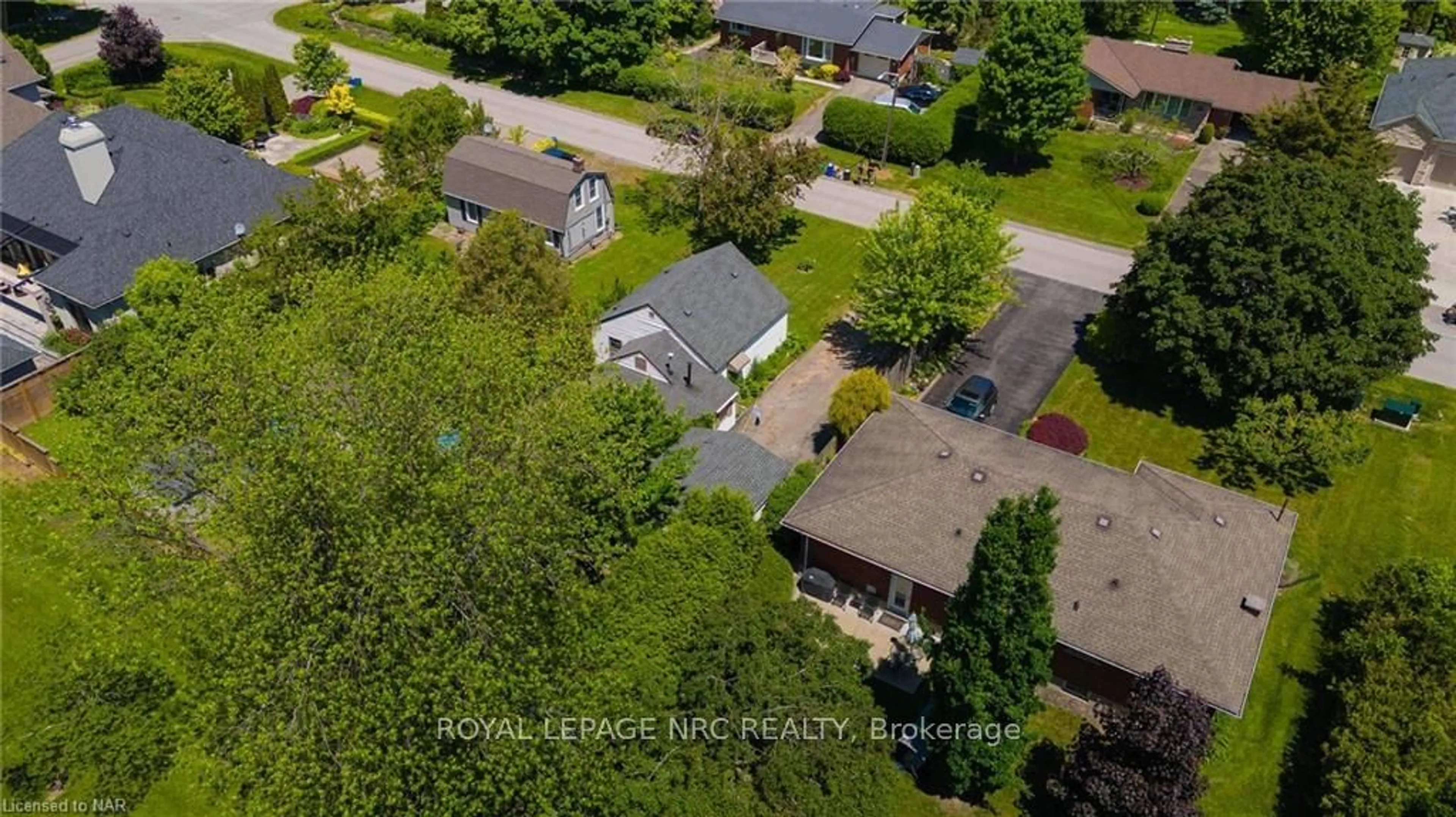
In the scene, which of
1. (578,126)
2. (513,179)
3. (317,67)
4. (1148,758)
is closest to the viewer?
(1148,758)

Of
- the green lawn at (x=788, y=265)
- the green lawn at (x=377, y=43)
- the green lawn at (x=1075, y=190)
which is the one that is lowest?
the green lawn at (x=788, y=265)

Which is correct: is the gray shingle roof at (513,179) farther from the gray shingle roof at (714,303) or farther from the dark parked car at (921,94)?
the dark parked car at (921,94)

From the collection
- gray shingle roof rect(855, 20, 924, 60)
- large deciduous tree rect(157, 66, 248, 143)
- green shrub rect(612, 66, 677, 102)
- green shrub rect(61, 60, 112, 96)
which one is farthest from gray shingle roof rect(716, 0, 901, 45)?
green shrub rect(61, 60, 112, 96)

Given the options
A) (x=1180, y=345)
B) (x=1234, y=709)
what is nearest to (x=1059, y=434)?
(x=1180, y=345)

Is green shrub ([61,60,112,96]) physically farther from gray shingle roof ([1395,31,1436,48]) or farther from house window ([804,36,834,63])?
gray shingle roof ([1395,31,1436,48])

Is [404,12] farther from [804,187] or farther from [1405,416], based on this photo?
[1405,416]

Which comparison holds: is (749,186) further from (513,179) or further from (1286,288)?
(1286,288)

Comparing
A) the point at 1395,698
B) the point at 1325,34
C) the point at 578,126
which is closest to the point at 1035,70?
the point at 1325,34

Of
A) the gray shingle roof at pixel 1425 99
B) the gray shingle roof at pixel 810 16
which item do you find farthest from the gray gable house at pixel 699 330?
the gray shingle roof at pixel 1425 99
